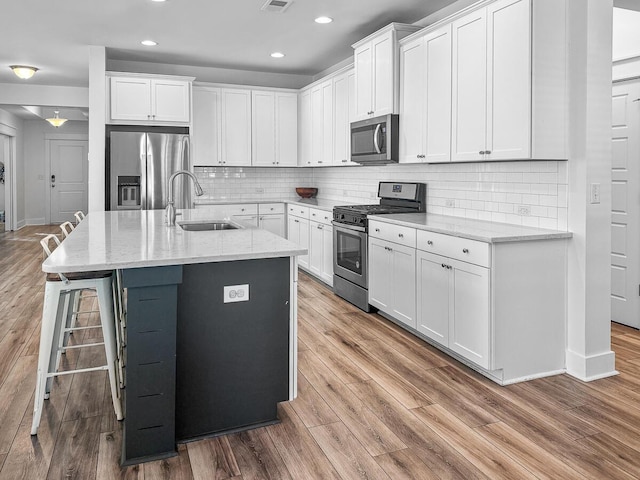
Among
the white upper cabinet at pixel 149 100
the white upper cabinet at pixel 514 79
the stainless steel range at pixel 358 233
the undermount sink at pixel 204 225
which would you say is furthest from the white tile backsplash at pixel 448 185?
the undermount sink at pixel 204 225

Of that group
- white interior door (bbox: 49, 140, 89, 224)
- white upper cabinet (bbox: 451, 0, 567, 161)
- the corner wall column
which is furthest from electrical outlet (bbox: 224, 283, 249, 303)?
white interior door (bbox: 49, 140, 89, 224)

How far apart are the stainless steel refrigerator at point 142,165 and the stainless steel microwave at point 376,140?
6.97 feet

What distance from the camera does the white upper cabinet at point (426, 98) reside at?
3.81 meters

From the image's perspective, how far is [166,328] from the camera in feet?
7.30

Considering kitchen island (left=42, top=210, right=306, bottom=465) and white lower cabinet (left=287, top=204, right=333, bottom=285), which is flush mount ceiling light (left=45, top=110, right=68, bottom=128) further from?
kitchen island (left=42, top=210, right=306, bottom=465)

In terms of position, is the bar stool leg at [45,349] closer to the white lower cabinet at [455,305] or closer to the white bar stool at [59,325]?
the white bar stool at [59,325]

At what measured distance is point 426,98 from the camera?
4.06 m

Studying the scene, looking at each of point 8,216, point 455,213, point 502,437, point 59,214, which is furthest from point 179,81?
point 59,214

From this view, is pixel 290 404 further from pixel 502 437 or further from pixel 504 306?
pixel 504 306

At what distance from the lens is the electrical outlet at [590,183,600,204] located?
9.98ft

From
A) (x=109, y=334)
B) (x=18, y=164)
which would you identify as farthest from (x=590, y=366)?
(x=18, y=164)

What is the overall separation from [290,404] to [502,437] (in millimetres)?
1069

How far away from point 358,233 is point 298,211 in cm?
187

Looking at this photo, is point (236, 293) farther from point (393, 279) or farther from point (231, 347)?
point (393, 279)
